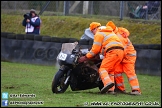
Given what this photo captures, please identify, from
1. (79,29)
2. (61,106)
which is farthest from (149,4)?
(61,106)

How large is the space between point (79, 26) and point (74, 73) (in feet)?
37.9

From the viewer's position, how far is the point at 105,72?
1256cm

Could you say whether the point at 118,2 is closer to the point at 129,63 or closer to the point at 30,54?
the point at 30,54

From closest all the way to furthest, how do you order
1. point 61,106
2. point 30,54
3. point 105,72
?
point 61,106, point 105,72, point 30,54

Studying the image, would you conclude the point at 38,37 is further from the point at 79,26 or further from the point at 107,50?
the point at 107,50

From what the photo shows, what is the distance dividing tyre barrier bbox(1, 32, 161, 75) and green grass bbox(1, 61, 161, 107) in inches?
18.3

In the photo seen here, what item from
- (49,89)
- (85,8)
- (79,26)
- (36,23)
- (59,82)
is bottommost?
(49,89)

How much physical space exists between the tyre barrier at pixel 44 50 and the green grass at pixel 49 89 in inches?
18.3

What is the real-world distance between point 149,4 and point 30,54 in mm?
5393

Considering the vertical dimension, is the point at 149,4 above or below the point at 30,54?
above

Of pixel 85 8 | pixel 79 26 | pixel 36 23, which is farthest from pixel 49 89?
pixel 85 8

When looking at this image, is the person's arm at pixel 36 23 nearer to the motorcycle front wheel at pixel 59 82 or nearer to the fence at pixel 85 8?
the fence at pixel 85 8

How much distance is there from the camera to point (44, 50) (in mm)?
21281

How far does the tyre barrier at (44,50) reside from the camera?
1911 centimetres
